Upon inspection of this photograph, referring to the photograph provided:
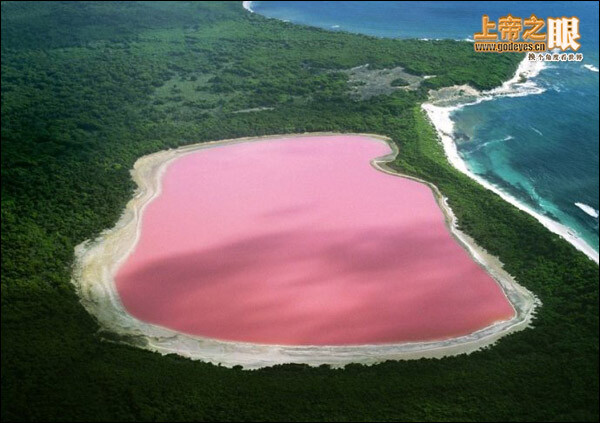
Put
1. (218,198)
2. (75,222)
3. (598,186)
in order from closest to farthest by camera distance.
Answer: (75,222) < (218,198) < (598,186)

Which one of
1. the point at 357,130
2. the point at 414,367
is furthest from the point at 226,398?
the point at 357,130

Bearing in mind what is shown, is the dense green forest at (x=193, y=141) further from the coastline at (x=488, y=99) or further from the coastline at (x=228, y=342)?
the coastline at (x=488, y=99)

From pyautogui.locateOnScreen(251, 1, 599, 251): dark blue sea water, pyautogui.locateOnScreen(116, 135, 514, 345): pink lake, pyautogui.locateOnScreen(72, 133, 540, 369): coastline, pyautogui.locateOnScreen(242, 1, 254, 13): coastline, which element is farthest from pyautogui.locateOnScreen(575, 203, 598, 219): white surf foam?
pyautogui.locateOnScreen(242, 1, 254, 13): coastline

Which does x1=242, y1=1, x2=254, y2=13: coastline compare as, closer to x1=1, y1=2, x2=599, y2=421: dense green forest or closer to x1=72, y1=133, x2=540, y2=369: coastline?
x1=1, y1=2, x2=599, y2=421: dense green forest

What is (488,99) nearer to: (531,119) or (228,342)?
(531,119)

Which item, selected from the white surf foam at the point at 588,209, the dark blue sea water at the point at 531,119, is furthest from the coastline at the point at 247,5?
the white surf foam at the point at 588,209

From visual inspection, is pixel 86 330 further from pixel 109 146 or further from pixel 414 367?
pixel 109 146

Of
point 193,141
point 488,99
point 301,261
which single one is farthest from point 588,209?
point 193,141
